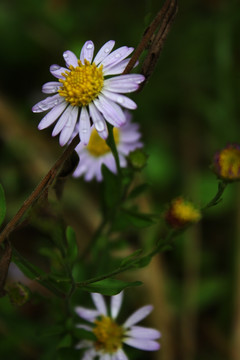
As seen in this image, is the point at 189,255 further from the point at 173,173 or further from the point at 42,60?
the point at 42,60

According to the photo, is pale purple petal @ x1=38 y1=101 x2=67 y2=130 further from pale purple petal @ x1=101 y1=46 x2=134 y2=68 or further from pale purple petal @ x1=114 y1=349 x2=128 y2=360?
pale purple petal @ x1=114 y1=349 x2=128 y2=360

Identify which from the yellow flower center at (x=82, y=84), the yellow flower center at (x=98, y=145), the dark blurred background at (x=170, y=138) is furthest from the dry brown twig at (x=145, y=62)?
the dark blurred background at (x=170, y=138)

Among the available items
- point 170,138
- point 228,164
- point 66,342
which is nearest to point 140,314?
point 66,342

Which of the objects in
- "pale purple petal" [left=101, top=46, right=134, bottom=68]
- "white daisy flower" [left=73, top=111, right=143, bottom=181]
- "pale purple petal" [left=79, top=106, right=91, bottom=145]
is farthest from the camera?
"white daisy flower" [left=73, top=111, right=143, bottom=181]

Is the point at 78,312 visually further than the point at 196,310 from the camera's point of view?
No

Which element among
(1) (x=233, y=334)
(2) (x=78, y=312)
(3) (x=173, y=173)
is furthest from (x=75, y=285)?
(3) (x=173, y=173)

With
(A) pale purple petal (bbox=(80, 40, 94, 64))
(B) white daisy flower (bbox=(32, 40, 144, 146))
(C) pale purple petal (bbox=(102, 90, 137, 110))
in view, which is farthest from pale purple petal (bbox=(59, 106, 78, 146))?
(A) pale purple petal (bbox=(80, 40, 94, 64))
